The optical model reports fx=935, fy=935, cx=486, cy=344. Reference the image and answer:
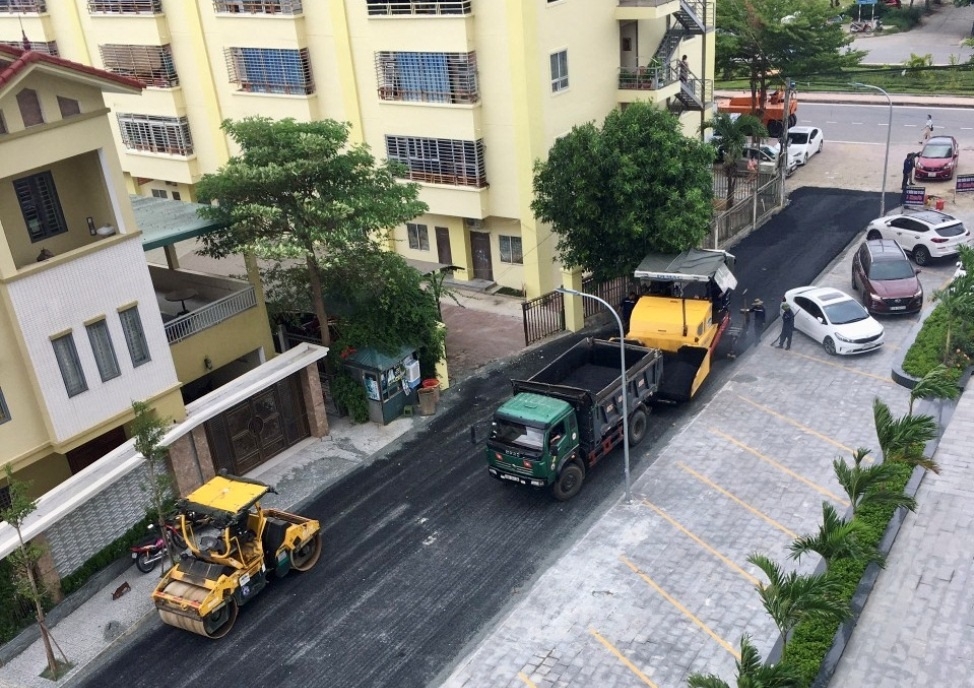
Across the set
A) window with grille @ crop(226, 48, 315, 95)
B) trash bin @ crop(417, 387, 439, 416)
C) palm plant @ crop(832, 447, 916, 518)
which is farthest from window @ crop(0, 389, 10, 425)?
window with grille @ crop(226, 48, 315, 95)

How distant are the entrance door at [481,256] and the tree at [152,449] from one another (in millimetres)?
17952

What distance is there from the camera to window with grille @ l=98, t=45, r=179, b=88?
4372 centimetres

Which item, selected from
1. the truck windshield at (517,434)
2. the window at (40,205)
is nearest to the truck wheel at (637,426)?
the truck windshield at (517,434)

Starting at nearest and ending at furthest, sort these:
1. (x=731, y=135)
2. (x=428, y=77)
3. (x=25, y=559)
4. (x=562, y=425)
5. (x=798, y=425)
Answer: (x=25, y=559), (x=562, y=425), (x=798, y=425), (x=428, y=77), (x=731, y=135)

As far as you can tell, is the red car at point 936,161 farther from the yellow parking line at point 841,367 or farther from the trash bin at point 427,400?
the trash bin at point 427,400

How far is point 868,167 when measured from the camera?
158ft

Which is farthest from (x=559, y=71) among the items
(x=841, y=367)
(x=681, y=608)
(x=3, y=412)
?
(x=3, y=412)

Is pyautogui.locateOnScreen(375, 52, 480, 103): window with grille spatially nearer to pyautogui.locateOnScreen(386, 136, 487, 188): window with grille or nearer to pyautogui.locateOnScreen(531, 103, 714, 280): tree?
pyautogui.locateOnScreen(386, 136, 487, 188): window with grille

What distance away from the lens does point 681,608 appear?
20.3 m

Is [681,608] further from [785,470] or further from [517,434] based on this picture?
[785,470]

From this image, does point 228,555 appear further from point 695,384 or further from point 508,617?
point 695,384

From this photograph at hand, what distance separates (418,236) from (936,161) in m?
25.1

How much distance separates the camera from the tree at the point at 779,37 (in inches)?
1864

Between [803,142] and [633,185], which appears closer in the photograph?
[633,185]
